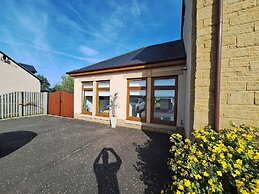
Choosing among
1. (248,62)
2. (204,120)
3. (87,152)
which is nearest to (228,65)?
(248,62)

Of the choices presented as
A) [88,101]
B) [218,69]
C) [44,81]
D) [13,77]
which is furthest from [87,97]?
[44,81]

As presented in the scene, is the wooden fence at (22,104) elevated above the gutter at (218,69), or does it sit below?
below

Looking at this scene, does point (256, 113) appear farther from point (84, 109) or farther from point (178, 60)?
point (84, 109)

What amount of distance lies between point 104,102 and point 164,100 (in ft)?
13.1

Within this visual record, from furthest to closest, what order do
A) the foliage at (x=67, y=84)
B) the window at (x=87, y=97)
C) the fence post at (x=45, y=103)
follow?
the foliage at (x=67, y=84) < the fence post at (x=45, y=103) < the window at (x=87, y=97)

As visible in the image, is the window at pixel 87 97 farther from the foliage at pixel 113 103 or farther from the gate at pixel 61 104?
the foliage at pixel 113 103

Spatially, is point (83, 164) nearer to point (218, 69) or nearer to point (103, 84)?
point (218, 69)

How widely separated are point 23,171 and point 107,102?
5451 mm

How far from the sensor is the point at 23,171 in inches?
119

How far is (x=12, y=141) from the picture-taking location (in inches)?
191

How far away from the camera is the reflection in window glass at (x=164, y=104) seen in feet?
19.7

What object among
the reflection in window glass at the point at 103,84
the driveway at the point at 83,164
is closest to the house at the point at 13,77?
the driveway at the point at 83,164

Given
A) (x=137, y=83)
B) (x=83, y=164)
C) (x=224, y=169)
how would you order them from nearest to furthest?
1. (x=224, y=169)
2. (x=83, y=164)
3. (x=137, y=83)

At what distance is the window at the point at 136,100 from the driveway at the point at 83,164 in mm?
1825
